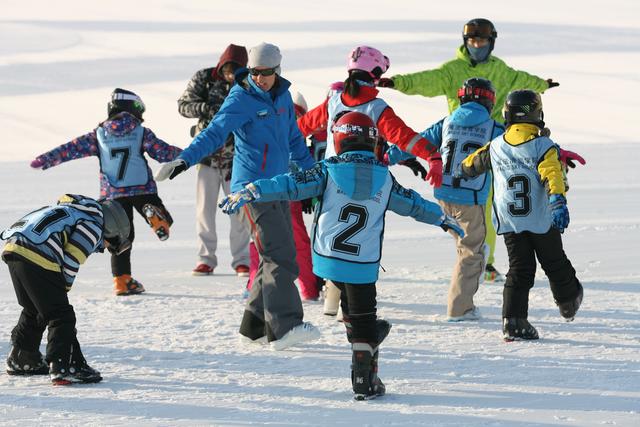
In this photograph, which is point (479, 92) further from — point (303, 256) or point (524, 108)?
point (303, 256)

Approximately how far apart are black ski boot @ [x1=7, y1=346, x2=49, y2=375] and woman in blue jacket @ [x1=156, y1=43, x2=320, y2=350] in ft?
4.61

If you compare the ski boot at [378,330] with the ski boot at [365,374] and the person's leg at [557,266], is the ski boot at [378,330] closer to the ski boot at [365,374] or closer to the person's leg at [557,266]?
the ski boot at [365,374]

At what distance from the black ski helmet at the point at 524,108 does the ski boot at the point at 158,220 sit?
239 centimetres

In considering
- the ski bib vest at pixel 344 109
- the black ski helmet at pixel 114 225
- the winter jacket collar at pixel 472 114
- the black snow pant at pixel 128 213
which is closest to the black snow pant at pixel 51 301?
the black ski helmet at pixel 114 225

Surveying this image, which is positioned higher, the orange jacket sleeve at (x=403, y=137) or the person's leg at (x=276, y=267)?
the orange jacket sleeve at (x=403, y=137)

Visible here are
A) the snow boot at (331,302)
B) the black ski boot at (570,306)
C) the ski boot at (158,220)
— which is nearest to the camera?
the black ski boot at (570,306)

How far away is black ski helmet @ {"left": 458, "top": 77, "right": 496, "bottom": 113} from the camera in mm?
7785

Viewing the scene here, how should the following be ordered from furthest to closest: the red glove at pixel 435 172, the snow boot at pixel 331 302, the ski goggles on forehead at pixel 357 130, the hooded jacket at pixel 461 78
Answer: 1. the hooded jacket at pixel 461 78
2. the snow boot at pixel 331 302
3. the red glove at pixel 435 172
4. the ski goggles on forehead at pixel 357 130

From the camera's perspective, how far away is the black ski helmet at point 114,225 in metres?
6.31

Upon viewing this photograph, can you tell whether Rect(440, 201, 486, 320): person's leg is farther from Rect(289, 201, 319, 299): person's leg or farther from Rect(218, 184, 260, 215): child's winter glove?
Rect(218, 184, 260, 215): child's winter glove

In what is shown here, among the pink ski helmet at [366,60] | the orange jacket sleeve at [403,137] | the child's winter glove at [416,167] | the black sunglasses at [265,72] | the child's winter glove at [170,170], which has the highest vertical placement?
the pink ski helmet at [366,60]

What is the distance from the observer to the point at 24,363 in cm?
642

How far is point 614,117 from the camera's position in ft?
61.9

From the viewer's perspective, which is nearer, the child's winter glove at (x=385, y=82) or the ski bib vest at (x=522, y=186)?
the ski bib vest at (x=522, y=186)
